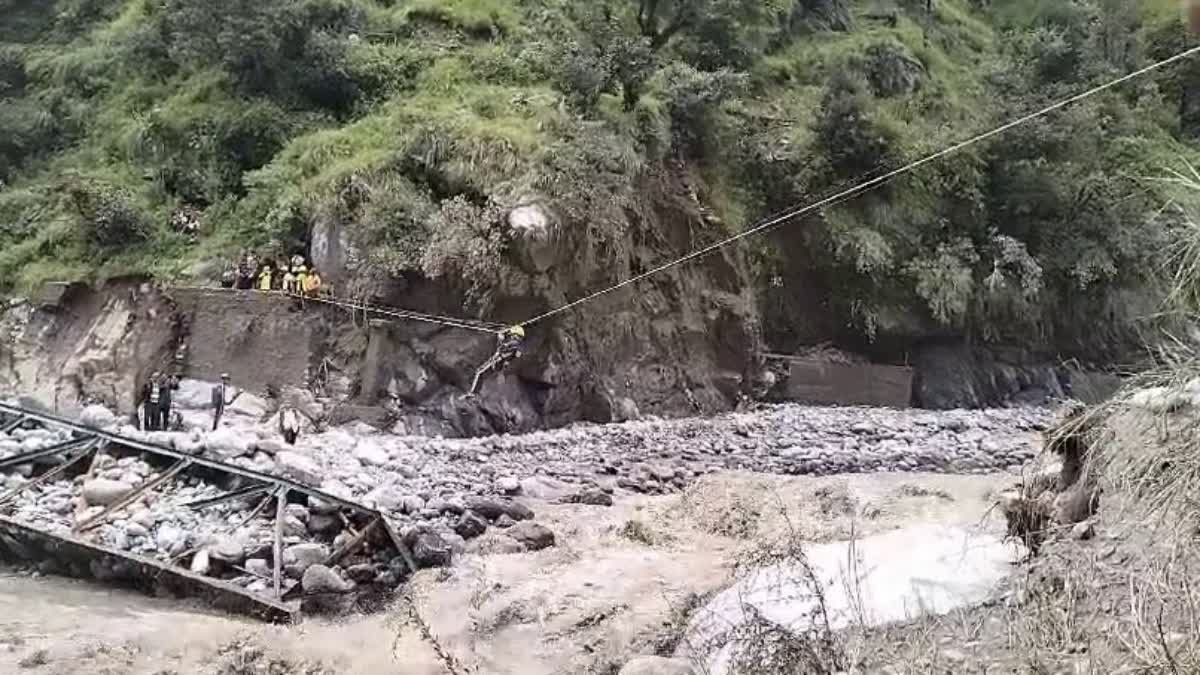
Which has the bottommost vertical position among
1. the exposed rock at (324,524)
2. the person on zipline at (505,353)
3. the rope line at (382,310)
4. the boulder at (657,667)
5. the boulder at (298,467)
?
the exposed rock at (324,524)

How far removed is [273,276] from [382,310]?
1.90m

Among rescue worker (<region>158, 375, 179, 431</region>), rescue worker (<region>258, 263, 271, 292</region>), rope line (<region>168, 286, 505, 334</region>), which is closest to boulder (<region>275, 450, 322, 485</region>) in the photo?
rescue worker (<region>158, 375, 179, 431</region>)

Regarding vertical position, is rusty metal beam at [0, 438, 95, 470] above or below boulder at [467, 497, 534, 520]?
above

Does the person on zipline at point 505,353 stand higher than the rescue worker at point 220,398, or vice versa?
the person on zipline at point 505,353

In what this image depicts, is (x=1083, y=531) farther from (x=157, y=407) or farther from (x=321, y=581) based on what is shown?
(x=157, y=407)

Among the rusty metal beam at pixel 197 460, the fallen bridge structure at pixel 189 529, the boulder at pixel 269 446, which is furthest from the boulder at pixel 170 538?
the boulder at pixel 269 446

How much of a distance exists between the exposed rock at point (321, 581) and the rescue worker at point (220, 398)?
5.39 m

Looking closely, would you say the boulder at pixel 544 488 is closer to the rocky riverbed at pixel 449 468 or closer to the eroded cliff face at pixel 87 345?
the rocky riverbed at pixel 449 468

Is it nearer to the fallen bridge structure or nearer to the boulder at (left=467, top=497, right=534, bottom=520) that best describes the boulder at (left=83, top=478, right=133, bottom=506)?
the fallen bridge structure

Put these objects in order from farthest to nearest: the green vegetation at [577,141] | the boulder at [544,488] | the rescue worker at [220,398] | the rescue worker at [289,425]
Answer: the green vegetation at [577,141], the rescue worker at [220,398], the rescue worker at [289,425], the boulder at [544,488]

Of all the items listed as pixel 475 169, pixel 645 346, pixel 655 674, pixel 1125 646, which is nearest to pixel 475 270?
pixel 475 169

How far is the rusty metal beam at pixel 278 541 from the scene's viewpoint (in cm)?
839

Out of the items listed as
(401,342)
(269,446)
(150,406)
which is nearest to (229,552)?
(269,446)

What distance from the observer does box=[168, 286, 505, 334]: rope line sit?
15.0 metres
